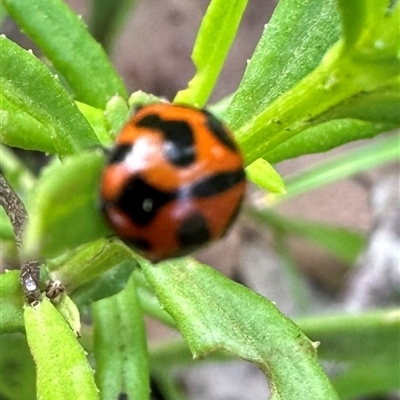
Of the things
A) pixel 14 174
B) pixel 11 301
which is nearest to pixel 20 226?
pixel 11 301

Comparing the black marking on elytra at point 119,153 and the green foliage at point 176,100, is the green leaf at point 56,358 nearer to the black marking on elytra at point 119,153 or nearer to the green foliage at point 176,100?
the green foliage at point 176,100

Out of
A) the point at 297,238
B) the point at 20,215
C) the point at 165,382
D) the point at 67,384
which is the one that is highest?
the point at 297,238

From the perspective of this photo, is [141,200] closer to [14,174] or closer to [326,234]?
[14,174]

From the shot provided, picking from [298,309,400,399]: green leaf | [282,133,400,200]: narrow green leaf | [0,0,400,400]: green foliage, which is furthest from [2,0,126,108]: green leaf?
[282,133,400,200]: narrow green leaf

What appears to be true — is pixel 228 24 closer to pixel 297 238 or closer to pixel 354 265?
pixel 354 265

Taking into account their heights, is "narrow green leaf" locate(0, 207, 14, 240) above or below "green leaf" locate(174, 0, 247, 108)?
below

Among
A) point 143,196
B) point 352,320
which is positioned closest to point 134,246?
point 143,196

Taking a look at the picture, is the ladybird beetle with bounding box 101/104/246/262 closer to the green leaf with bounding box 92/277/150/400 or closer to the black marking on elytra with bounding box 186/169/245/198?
the black marking on elytra with bounding box 186/169/245/198
